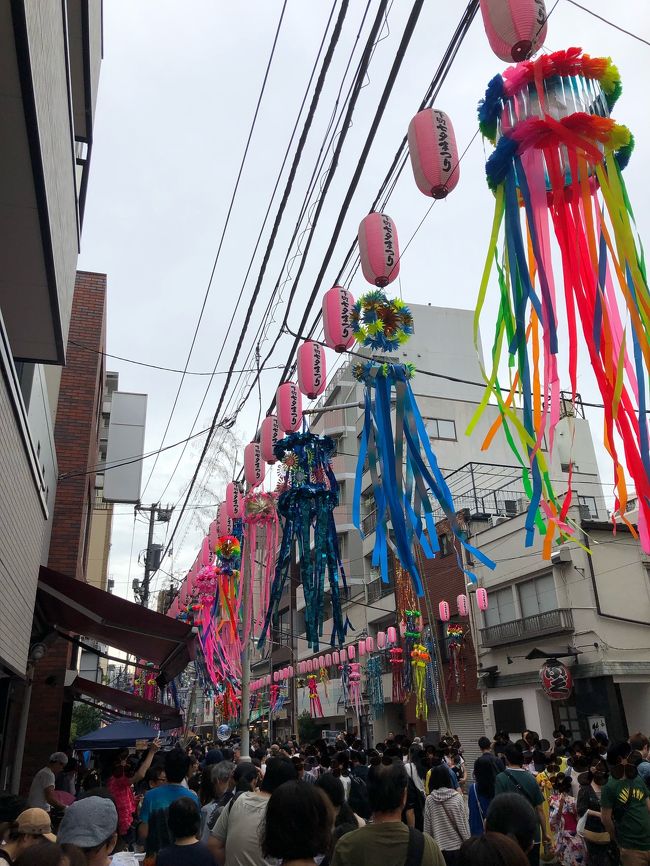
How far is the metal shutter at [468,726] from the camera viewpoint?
2197 centimetres

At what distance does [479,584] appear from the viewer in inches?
879

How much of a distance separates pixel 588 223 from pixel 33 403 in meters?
6.86

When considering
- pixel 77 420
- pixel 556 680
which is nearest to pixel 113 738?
pixel 77 420

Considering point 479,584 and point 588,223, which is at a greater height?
point 479,584

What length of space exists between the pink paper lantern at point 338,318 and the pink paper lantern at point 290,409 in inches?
71.8

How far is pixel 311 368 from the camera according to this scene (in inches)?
347

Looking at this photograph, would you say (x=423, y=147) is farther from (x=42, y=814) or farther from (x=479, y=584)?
(x=479, y=584)

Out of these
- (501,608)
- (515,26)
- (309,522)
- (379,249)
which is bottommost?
(309,522)

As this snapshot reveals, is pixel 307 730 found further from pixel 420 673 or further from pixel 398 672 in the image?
pixel 420 673

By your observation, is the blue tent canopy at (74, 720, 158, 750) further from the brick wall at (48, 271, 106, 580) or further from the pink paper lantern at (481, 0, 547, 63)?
the pink paper lantern at (481, 0, 547, 63)

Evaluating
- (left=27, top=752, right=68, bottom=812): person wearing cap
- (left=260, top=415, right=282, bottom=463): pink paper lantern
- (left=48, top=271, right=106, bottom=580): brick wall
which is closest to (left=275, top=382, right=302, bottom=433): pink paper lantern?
(left=260, top=415, right=282, bottom=463): pink paper lantern

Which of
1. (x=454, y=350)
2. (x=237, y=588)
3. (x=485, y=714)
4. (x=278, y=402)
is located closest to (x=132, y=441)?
(x=237, y=588)

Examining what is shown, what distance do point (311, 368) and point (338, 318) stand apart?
118 cm

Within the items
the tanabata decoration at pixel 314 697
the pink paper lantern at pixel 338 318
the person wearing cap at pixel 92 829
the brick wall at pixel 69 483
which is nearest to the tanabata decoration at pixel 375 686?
the tanabata decoration at pixel 314 697
